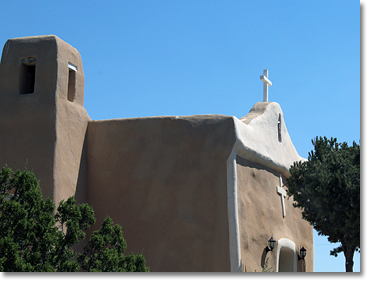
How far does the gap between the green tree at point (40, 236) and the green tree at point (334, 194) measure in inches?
219

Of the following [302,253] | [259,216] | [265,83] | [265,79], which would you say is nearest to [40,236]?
[259,216]

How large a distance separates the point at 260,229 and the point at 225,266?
2.03 metres

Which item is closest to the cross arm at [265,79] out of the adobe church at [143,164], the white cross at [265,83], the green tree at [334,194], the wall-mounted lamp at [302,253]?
the white cross at [265,83]

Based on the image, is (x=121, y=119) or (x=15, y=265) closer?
(x=15, y=265)

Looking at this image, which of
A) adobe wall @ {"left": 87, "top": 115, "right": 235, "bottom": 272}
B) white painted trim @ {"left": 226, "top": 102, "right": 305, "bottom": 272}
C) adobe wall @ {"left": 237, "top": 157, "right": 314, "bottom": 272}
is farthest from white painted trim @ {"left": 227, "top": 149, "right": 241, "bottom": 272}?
adobe wall @ {"left": 237, "top": 157, "right": 314, "bottom": 272}

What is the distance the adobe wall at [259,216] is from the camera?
12.5 meters

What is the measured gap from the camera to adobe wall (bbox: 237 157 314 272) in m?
12.5

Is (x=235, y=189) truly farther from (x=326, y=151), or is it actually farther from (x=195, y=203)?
(x=326, y=151)

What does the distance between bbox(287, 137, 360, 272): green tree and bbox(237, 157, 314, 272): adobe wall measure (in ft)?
3.44

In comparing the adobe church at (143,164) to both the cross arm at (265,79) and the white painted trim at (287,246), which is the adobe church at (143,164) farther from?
the cross arm at (265,79)

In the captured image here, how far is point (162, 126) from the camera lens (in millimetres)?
12938

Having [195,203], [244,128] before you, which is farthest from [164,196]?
[244,128]

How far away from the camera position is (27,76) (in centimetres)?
1302

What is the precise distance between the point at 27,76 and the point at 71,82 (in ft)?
3.81
